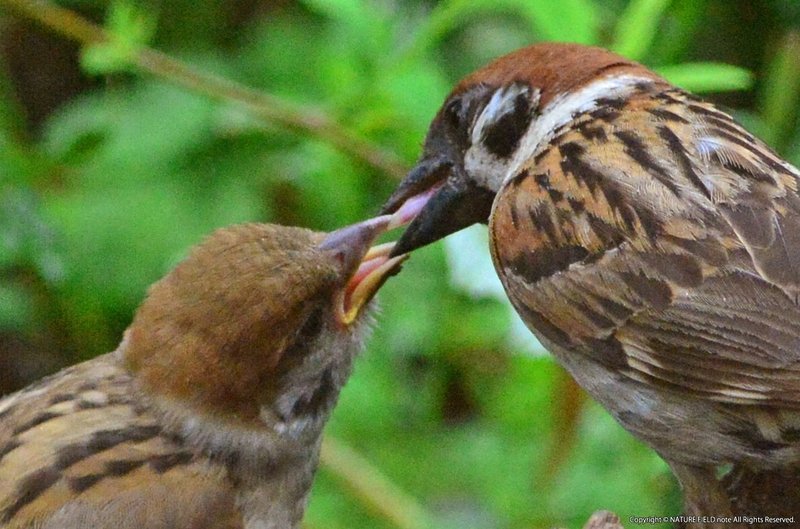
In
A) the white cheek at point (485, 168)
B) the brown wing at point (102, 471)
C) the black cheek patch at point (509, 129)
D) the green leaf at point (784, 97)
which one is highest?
the black cheek patch at point (509, 129)

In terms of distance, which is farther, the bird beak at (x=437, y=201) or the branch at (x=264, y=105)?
the branch at (x=264, y=105)

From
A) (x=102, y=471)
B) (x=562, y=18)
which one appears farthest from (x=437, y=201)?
(x=102, y=471)

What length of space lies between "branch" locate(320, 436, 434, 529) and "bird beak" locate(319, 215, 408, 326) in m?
0.84

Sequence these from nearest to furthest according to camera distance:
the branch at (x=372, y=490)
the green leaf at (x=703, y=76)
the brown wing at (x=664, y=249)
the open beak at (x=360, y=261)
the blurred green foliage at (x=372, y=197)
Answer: the brown wing at (x=664, y=249), the open beak at (x=360, y=261), the green leaf at (x=703, y=76), the blurred green foliage at (x=372, y=197), the branch at (x=372, y=490)

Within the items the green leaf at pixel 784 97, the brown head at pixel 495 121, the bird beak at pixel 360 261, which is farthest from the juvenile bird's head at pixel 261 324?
the green leaf at pixel 784 97

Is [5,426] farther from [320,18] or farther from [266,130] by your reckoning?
[320,18]

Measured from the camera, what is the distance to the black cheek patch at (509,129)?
9.45 feet

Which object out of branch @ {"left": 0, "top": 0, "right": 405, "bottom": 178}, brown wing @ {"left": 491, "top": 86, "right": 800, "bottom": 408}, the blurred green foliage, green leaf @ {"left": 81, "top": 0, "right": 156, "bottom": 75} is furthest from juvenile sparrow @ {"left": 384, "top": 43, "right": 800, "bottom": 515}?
green leaf @ {"left": 81, "top": 0, "right": 156, "bottom": 75}

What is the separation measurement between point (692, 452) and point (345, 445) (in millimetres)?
1462

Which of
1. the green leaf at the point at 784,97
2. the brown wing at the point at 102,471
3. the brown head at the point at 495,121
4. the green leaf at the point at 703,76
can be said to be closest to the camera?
the brown wing at the point at 102,471

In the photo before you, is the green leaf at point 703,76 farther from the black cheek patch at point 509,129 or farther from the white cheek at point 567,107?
the black cheek patch at point 509,129

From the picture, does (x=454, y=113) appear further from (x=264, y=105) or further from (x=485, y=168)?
(x=264, y=105)

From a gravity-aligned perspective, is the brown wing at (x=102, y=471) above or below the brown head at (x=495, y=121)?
below

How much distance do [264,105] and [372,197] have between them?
0.67m
